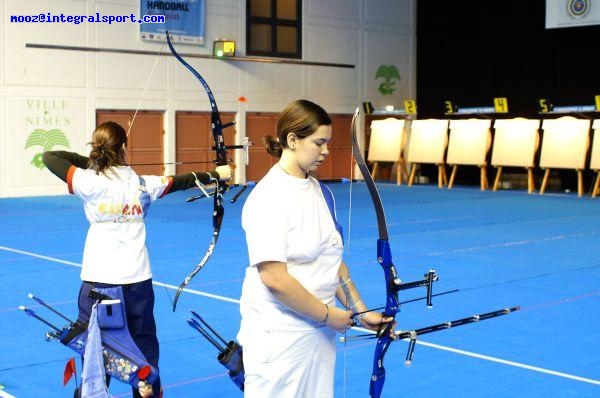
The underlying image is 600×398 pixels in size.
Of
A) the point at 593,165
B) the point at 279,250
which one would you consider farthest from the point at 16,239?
the point at 593,165

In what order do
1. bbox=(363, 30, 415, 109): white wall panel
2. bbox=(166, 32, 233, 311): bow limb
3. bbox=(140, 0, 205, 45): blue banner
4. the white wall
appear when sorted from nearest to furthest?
1. bbox=(166, 32, 233, 311): bow limb
2. the white wall
3. bbox=(140, 0, 205, 45): blue banner
4. bbox=(363, 30, 415, 109): white wall panel

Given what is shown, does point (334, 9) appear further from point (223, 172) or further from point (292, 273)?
point (292, 273)

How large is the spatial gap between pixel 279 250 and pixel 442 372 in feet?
8.92

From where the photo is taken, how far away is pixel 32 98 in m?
16.4

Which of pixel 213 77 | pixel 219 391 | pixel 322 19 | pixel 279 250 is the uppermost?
pixel 322 19

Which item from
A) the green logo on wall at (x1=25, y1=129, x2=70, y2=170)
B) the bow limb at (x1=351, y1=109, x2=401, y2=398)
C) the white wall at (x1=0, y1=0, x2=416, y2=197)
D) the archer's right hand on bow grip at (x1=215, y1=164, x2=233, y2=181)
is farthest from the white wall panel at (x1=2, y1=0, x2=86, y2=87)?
the bow limb at (x1=351, y1=109, x2=401, y2=398)

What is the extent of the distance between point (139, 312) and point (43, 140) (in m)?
13.8

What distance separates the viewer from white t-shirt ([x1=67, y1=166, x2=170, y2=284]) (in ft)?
11.7

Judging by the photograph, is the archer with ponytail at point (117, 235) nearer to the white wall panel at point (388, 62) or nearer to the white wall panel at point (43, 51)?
the white wall panel at point (43, 51)

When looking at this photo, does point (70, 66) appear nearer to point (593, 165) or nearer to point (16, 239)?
point (16, 239)

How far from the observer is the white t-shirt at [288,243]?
2.44 metres

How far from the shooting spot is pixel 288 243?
8.13 ft

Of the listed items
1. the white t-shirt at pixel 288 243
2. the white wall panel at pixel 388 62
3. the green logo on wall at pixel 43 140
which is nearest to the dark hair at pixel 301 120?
the white t-shirt at pixel 288 243

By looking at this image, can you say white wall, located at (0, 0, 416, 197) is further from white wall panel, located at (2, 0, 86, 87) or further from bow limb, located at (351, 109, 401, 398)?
bow limb, located at (351, 109, 401, 398)
